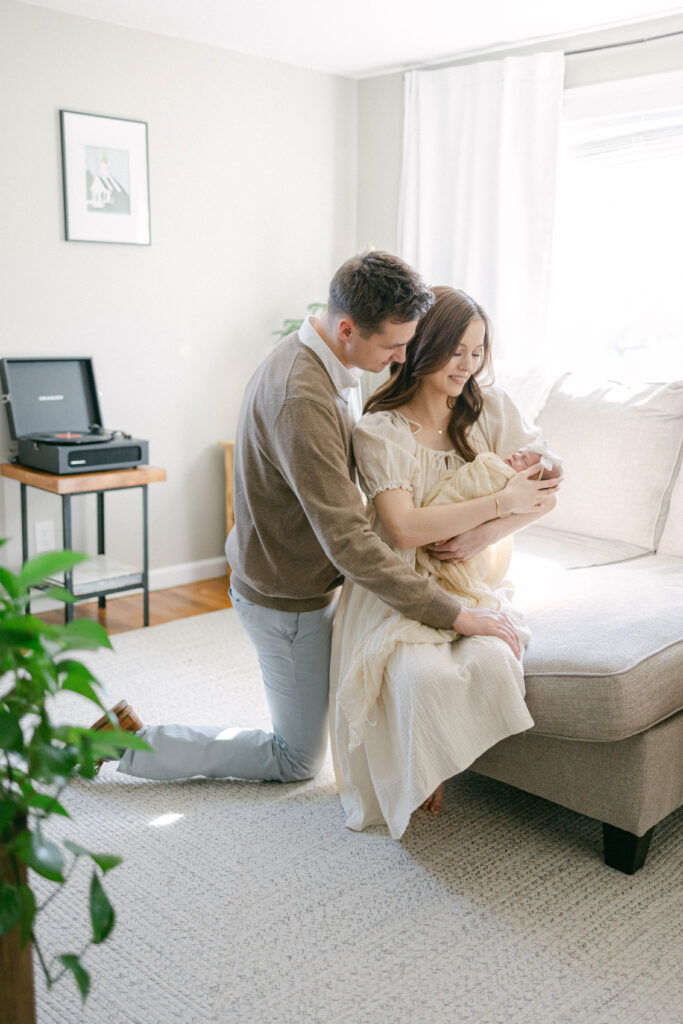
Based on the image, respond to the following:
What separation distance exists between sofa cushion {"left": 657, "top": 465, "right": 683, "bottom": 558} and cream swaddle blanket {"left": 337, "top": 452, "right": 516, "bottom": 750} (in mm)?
740

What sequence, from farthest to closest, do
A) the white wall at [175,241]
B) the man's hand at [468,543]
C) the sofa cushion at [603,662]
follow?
the white wall at [175,241] → the man's hand at [468,543] → the sofa cushion at [603,662]

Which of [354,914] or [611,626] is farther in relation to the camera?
[611,626]

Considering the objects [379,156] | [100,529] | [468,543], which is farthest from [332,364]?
[379,156]

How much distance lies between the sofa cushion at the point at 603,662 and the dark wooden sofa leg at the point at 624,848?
0.25 metres

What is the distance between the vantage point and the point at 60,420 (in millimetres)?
3561

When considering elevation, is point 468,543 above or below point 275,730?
above

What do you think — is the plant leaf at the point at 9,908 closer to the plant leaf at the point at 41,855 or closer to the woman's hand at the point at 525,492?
the plant leaf at the point at 41,855

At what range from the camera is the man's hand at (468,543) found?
2080 mm

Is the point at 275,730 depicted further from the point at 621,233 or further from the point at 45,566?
the point at 621,233

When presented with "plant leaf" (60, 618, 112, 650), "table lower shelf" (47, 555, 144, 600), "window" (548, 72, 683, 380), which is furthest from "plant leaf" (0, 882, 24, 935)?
"window" (548, 72, 683, 380)

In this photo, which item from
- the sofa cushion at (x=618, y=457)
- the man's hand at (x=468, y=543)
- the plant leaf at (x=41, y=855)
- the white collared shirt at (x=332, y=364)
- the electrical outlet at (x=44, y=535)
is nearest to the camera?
the plant leaf at (x=41, y=855)

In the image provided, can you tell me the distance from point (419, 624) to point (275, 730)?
547 millimetres

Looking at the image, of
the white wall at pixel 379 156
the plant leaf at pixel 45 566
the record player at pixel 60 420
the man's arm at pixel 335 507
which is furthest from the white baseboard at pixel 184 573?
A: the plant leaf at pixel 45 566

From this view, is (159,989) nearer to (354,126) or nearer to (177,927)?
(177,927)
